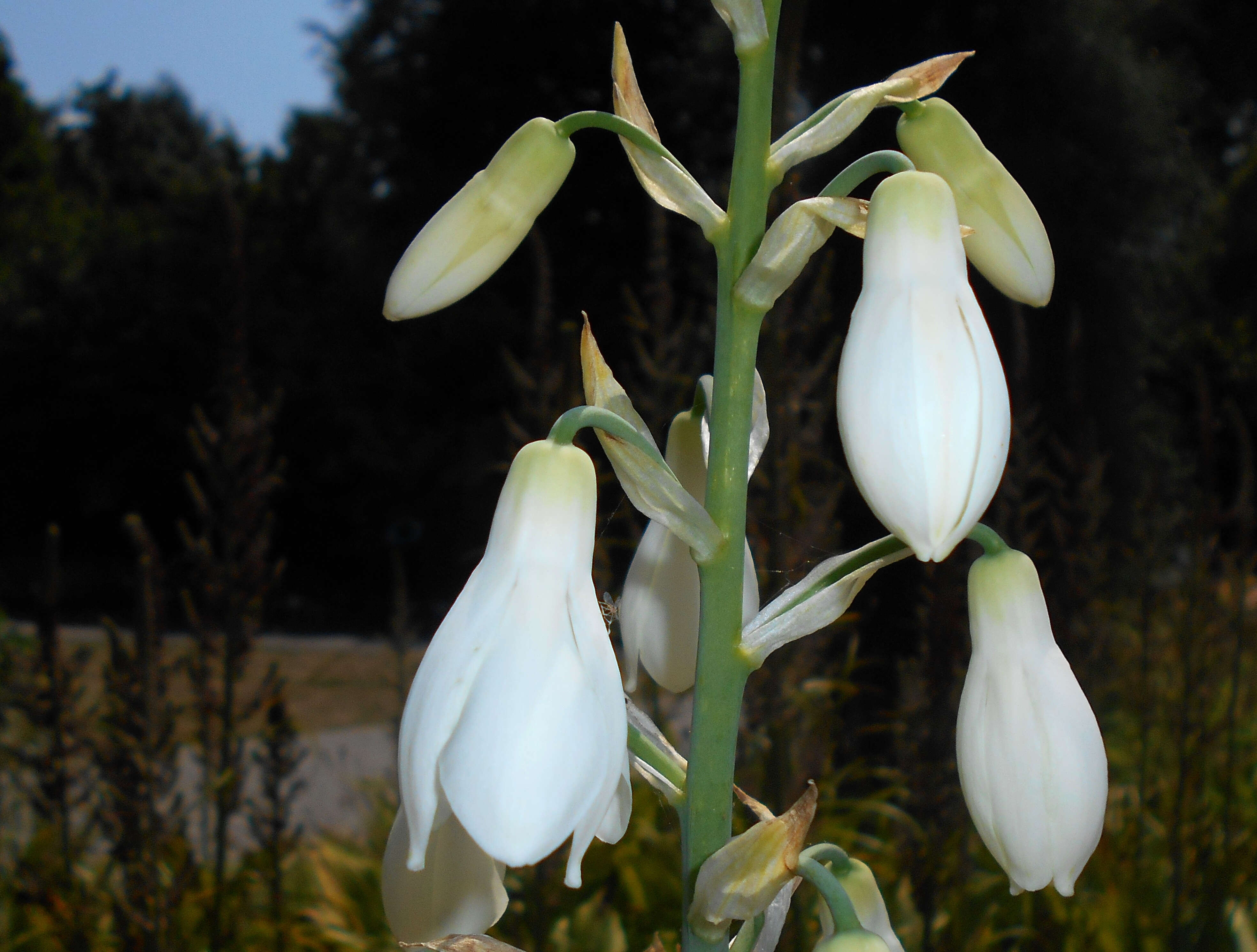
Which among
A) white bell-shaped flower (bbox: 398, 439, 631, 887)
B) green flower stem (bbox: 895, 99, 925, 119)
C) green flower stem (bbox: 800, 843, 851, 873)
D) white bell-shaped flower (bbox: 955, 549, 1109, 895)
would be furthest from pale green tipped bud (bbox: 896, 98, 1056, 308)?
green flower stem (bbox: 800, 843, 851, 873)

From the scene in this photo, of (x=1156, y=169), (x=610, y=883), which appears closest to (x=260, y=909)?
(x=610, y=883)

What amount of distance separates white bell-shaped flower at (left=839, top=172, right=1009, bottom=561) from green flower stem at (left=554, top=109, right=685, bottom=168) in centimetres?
25

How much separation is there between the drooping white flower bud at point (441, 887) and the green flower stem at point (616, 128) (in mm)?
554

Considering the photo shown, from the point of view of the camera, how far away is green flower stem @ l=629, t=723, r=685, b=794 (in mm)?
803

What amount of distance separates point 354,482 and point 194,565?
29.1 ft

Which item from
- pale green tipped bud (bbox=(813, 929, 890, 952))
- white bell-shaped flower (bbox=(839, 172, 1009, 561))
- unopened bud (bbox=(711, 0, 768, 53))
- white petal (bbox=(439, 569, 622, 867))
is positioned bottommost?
pale green tipped bud (bbox=(813, 929, 890, 952))

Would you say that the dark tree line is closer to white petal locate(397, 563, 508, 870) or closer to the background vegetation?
the background vegetation

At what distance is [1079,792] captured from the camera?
70 centimetres

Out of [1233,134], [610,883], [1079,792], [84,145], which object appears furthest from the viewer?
[84,145]

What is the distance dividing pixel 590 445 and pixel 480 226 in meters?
4.35

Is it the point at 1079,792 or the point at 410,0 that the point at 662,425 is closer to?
the point at 1079,792

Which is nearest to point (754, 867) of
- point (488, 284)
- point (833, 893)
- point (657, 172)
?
point (833, 893)

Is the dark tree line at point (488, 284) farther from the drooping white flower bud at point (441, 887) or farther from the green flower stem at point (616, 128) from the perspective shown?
the drooping white flower bud at point (441, 887)

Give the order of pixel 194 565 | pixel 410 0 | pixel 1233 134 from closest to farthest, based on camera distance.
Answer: pixel 194 565
pixel 410 0
pixel 1233 134
